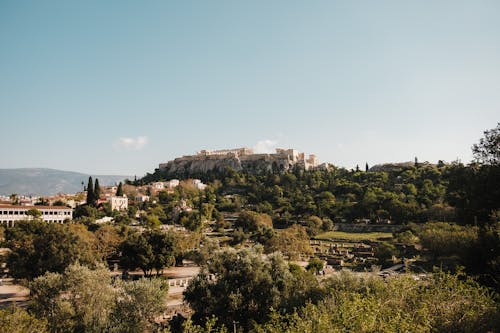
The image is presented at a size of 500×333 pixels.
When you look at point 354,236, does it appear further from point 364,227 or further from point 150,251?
point 150,251

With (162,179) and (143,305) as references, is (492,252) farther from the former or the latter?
(162,179)

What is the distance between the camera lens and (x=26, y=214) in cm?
6006

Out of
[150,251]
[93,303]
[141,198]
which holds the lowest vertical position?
[150,251]

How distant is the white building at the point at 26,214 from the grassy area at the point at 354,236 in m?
40.3

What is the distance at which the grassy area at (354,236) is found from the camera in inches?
1977

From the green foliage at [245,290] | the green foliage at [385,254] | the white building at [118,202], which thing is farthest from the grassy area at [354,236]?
the white building at [118,202]

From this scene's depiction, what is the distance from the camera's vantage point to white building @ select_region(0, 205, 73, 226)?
5850cm

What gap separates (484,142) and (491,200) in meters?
4.35

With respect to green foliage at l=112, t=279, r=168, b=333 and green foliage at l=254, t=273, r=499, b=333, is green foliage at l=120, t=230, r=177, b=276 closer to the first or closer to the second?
green foliage at l=112, t=279, r=168, b=333

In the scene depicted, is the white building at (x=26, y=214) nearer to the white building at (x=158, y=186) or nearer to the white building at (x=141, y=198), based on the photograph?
the white building at (x=141, y=198)

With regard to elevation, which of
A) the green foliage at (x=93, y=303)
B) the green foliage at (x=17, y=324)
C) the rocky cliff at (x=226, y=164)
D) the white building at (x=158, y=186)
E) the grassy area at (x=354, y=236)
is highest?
Answer: the rocky cliff at (x=226, y=164)

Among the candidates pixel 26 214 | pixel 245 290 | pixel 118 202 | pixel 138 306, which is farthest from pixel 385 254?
pixel 118 202

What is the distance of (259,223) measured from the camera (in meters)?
47.2

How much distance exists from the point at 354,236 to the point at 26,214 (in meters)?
52.0
